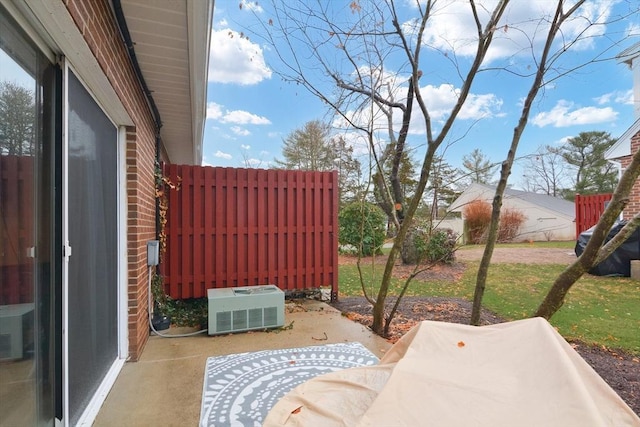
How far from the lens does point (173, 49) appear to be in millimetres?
2631

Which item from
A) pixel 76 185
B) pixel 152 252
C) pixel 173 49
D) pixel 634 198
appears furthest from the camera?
pixel 634 198

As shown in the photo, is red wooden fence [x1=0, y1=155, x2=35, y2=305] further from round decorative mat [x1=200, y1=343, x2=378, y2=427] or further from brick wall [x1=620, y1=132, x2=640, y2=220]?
brick wall [x1=620, y1=132, x2=640, y2=220]

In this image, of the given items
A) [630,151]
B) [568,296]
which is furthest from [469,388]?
[630,151]

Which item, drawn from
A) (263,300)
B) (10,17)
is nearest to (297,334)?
(263,300)

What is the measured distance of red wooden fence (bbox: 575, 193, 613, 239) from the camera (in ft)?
33.6

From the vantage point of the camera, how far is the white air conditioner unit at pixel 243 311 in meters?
3.79

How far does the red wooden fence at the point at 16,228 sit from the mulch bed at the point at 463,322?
3284 mm

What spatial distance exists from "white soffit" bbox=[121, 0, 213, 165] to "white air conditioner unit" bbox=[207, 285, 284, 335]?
226 cm

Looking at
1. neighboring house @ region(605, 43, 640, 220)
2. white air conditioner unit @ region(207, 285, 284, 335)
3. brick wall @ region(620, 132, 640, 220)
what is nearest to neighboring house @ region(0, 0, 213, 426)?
white air conditioner unit @ region(207, 285, 284, 335)

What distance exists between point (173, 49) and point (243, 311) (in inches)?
109

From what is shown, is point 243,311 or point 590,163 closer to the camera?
point 243,311

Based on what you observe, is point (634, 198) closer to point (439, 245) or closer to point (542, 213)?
point (439, 245)

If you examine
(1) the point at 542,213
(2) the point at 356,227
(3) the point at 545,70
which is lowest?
(2) the point at 356,227

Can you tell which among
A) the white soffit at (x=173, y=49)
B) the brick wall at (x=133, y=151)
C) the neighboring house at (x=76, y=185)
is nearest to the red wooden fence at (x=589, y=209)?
the white soffit at (x=173, y=49)
